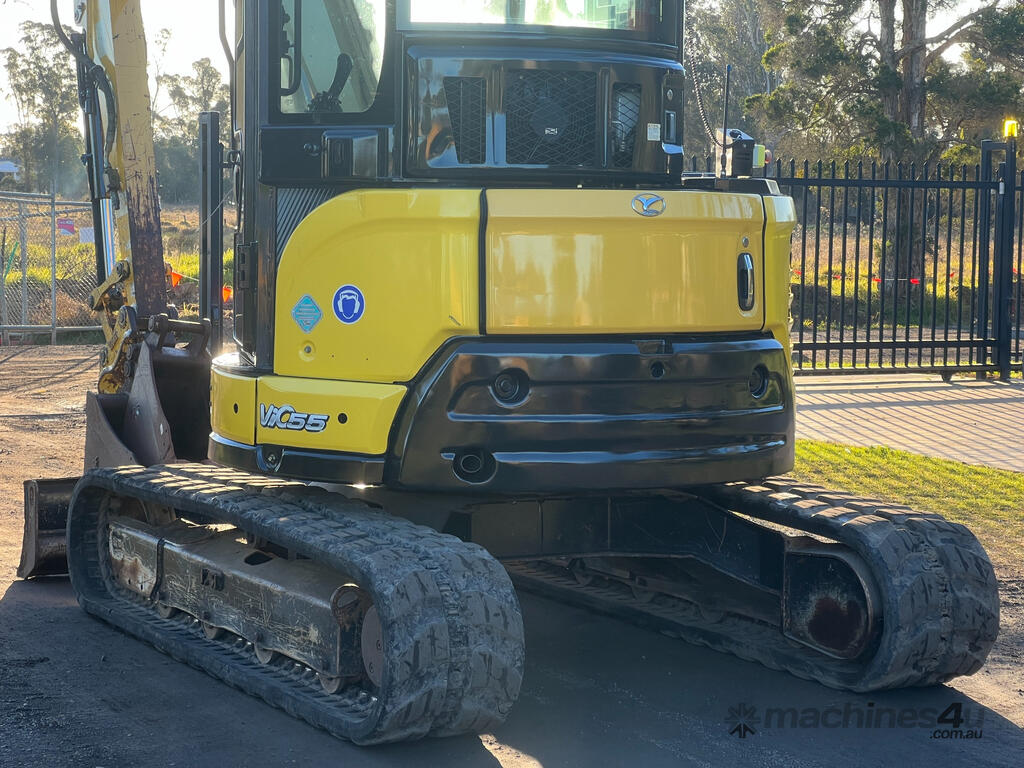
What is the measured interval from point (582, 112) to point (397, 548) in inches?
72.3

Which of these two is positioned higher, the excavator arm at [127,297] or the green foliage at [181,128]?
the green foliage at [181,128]

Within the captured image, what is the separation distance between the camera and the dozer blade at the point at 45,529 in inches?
272

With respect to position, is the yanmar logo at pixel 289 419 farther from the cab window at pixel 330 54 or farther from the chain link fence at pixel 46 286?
the chain link fence at pixel 46 286

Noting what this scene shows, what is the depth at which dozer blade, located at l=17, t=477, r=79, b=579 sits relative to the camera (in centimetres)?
691

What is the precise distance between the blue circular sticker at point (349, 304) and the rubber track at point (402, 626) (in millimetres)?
747

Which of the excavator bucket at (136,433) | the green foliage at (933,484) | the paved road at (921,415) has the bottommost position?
the green foliage at (933,484)

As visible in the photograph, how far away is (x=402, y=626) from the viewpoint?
4402mm

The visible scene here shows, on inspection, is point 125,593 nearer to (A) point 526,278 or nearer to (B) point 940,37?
(A) point 526,278

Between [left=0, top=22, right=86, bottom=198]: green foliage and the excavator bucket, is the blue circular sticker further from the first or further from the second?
[left=0, top=22, right=86, bottom=198]: green foliage

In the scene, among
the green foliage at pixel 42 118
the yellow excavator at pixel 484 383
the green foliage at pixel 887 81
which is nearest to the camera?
the yellow excavator at pixel 484 383

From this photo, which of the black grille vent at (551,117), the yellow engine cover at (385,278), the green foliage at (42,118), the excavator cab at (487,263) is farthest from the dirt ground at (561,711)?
the green foliage at (42,118)

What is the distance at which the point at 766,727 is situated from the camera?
4.96m

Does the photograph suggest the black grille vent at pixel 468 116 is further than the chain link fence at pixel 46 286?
No

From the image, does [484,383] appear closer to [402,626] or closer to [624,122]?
[402,626]
